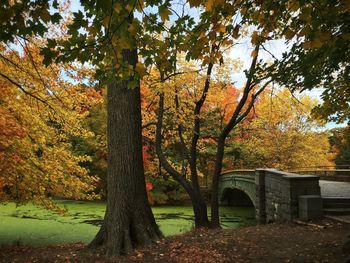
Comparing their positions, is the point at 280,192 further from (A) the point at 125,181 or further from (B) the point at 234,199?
(B) the point at 234,199

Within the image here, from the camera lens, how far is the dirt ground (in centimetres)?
632

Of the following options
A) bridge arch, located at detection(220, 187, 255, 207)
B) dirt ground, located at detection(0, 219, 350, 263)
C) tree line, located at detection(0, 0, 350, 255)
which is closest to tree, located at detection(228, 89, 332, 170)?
bridge arch, located at detection(220, 187, 255, 207)

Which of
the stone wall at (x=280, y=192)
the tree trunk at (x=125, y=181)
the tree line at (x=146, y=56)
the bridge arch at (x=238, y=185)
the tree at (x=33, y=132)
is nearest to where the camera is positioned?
the tree line at (x=146, y=56)

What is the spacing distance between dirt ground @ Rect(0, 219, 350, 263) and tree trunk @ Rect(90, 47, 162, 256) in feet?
1.17

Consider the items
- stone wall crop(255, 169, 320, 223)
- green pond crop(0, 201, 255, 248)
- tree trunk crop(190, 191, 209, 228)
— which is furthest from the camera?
tree trunk crop(190, 191, 209, 228)

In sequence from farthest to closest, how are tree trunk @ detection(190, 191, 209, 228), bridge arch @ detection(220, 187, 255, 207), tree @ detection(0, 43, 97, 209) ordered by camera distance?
bridge arch @ detection(220, 187, 255, 207), tree trunk @ detection(190, 191, 209, 228), tree @ detection(0, 43, 97, 209)

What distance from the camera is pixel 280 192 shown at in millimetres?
11898

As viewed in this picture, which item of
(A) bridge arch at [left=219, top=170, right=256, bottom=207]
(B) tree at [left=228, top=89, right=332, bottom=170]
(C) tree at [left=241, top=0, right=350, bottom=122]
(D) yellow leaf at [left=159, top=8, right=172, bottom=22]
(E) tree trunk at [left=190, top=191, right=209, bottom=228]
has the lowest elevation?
(E) tree trunk at [left=190, top=191, right=209, bottom=228]

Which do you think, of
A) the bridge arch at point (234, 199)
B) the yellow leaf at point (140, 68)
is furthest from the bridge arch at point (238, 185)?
the yellow leaf at point (140, 68)

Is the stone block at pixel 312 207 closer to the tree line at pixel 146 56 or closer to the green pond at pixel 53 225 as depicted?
the tree line at pixel 146 56

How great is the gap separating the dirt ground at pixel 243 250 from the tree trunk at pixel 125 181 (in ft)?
1.17

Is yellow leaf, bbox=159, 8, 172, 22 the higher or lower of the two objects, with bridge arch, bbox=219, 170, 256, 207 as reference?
higher

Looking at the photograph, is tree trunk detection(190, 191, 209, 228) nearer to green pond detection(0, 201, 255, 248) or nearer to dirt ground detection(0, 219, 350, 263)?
green pond detection(0, 201, 255, 248)

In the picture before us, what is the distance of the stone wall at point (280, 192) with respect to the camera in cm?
1080
